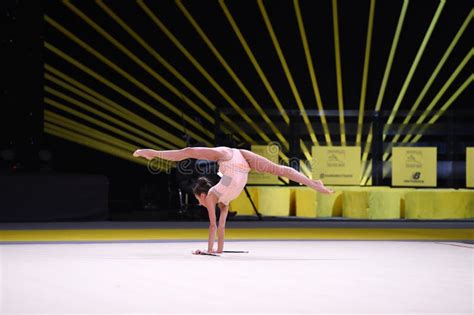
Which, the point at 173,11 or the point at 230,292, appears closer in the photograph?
the point at 230,292

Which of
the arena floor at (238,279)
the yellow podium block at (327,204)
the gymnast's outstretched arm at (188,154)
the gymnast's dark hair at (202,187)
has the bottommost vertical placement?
the arena floor at (238,279)

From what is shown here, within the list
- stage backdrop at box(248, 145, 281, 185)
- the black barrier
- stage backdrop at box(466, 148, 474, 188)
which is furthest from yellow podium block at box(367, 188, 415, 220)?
the black barrier

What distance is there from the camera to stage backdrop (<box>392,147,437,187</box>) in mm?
17406

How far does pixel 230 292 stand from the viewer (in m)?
6.39

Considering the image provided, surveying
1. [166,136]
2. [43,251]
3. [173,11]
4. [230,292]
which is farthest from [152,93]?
→ [230,292]

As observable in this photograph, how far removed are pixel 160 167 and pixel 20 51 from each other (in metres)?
4.65

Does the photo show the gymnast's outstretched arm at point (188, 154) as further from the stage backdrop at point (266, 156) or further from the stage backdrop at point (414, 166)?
the stage backdrop at point (414, 166)

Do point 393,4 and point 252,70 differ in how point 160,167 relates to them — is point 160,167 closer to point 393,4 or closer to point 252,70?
point 252,70

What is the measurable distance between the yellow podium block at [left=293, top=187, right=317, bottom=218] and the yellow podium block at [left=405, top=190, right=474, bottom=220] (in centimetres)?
186

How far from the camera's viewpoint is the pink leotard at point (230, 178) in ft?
30.7

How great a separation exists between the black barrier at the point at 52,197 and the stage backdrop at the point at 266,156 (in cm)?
345

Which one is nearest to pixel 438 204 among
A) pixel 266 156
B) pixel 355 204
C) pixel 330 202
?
pixel 355 204

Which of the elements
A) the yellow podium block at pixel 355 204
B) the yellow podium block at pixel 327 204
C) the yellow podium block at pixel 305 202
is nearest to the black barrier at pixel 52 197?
the yellow podium block at pixel 305 202

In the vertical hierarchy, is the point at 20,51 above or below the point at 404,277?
above
